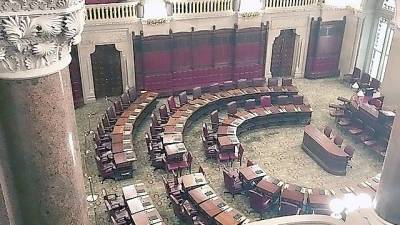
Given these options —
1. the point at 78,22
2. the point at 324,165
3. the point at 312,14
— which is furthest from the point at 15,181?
the point at 312,14

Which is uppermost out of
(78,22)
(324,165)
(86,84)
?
(78,22)

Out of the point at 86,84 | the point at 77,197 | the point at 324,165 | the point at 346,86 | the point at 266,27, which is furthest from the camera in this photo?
the point at 346,86

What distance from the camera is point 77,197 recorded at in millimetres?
4887

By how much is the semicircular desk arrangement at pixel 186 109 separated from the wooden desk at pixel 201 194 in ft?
5.46

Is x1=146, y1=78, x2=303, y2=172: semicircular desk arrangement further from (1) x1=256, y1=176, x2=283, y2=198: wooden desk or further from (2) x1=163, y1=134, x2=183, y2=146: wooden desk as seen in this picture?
(1) x1=256, y1=176, x2=283, y2=198: wooden desk

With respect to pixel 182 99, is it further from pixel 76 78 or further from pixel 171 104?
pixel 76 78

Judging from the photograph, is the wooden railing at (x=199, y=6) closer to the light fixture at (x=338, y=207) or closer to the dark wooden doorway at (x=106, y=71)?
the dark wooden doorway at (x=106, y=71)

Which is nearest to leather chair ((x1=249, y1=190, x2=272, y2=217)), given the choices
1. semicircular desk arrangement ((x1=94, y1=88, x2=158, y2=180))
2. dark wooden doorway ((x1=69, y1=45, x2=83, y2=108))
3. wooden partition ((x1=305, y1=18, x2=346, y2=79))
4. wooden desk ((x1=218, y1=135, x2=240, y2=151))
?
wooden desk ((x1=218, y1=135, x2=240, y2=151))

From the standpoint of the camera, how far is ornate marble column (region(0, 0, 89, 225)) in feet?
12.9

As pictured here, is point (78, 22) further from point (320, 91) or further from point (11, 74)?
point (320, 91)

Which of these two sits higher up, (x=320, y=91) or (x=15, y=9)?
(x=15, y=9)

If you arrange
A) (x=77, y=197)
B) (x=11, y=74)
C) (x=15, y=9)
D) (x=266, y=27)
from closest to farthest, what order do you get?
(x=15, y=9) < (x=11, y=74) < (x=77, y=197) < (x=266, y=27)

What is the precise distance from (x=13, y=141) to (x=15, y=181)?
18.7 inches

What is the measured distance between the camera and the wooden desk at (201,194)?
10.6 m
